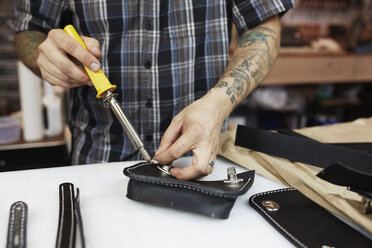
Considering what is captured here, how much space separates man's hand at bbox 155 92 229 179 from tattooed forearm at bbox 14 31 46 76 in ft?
1.55

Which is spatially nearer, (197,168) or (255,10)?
(197,168)

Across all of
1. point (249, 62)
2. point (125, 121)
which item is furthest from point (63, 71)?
point (249, 62)

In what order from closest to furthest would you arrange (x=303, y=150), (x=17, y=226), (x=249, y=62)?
(x=17, y=226) → (x=303, y=150) → (x=249, y=62)

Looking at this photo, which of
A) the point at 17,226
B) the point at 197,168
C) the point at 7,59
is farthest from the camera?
the point at 7,59

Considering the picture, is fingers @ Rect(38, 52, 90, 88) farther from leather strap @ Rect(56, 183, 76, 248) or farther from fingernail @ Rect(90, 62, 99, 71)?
leather strap @ Rect(56, 183, 76, 248)

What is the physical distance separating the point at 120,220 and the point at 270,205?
8.7 inches

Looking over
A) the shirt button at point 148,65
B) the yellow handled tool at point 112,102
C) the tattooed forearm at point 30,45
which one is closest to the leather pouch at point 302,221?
the yellow handled tool at point 112,102

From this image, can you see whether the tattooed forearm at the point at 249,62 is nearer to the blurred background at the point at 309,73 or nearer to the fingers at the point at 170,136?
the fingers at the point at 170,136

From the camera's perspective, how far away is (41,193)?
56 centimetres

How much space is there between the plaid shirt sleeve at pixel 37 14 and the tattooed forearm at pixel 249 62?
0.46 metres

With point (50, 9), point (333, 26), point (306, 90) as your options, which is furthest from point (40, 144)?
point (333, 26)

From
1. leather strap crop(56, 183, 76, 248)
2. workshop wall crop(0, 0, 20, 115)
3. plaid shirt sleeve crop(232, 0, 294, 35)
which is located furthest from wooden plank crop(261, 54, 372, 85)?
leather strap crop(56, 183, 76, 248)

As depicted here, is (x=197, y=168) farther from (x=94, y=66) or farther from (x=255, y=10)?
(x=255, y=10)

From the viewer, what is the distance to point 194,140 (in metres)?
0.56
